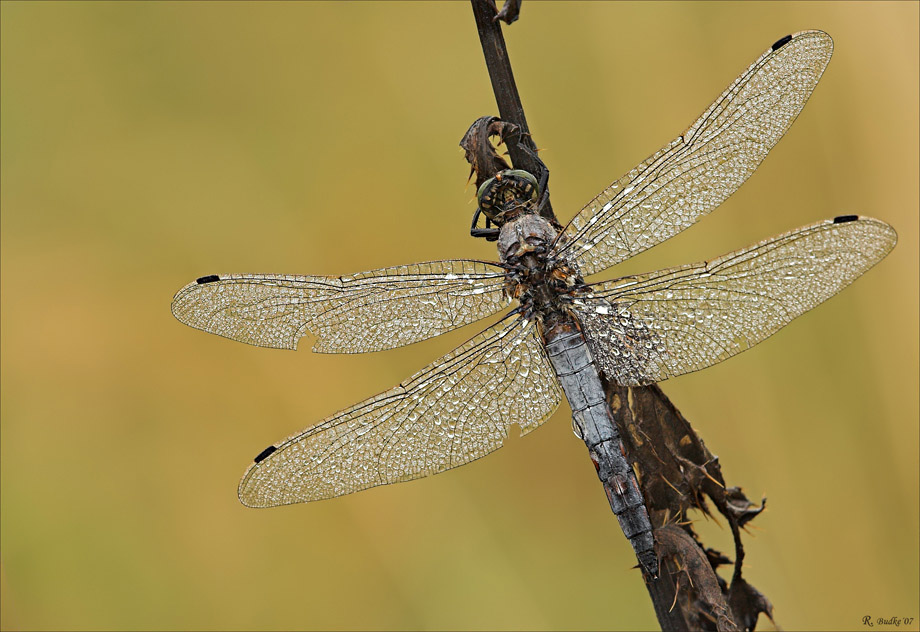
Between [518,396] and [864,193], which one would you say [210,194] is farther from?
[864,193]

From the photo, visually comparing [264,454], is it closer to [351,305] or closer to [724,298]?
[351,305]

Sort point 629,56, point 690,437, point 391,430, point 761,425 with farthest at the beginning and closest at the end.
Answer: point 629,56 < point 761,425 < point 391,430 < point 690,437

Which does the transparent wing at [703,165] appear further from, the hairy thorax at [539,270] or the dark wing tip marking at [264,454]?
the dark wing tip marking at [264,454]

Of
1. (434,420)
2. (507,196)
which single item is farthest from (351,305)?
(507,196)

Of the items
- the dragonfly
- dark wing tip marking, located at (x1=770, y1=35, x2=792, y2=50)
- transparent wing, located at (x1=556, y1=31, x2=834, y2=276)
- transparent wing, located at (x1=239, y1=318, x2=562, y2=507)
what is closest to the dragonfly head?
the dragonfly

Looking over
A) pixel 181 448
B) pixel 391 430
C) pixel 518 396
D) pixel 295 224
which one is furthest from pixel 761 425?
pixel 181 448

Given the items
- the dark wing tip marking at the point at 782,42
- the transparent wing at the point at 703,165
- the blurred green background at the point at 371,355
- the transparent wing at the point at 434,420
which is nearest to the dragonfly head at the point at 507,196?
the transparent wing at the point at 703,165

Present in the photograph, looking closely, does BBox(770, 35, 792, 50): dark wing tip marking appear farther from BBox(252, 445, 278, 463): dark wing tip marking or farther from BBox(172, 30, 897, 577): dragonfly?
BBox(252, 445, 278, 463): dark wing tip marking
